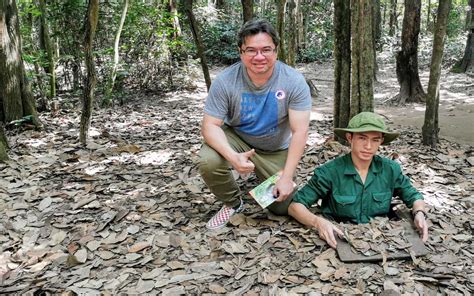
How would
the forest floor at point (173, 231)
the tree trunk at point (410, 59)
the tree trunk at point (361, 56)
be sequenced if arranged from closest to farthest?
the forest floor at point (173, 231)
the tree trunk at point (361, 56)
the tree trunk at point (410, 59)

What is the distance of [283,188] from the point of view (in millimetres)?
2930

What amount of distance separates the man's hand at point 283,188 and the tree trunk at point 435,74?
2.64 m

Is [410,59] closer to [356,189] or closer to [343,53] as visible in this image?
[343,53]

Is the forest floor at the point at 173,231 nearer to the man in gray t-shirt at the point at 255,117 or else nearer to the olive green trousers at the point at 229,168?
the olive green trousers at the point at 229,168

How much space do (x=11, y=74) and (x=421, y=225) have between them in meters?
5.63

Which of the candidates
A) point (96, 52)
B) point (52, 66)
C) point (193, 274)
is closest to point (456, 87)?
point (96, 52)

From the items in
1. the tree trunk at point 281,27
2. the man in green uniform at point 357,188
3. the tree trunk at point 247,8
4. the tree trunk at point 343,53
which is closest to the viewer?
the man in green uniform at point 357,188

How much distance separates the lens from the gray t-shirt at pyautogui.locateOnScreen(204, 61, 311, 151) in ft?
9.95

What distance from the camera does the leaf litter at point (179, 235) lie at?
101 inches

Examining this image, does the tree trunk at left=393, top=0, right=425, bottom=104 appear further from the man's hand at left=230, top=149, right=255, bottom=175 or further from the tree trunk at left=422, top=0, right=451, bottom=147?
the man's hand at left=230, top=149, right=255, bottom=175

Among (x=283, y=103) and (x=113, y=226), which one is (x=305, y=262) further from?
(x=113, y=226)

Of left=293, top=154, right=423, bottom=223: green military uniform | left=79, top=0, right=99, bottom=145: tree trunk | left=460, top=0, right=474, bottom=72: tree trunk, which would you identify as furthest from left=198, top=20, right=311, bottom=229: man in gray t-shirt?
left=460, top=0, right=474, bottom=72: tree trunk

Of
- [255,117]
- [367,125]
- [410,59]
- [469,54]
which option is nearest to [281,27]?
[255,117]

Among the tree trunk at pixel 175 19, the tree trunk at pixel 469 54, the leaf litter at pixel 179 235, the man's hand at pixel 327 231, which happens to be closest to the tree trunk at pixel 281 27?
the leaf litter at pixel 179 235
